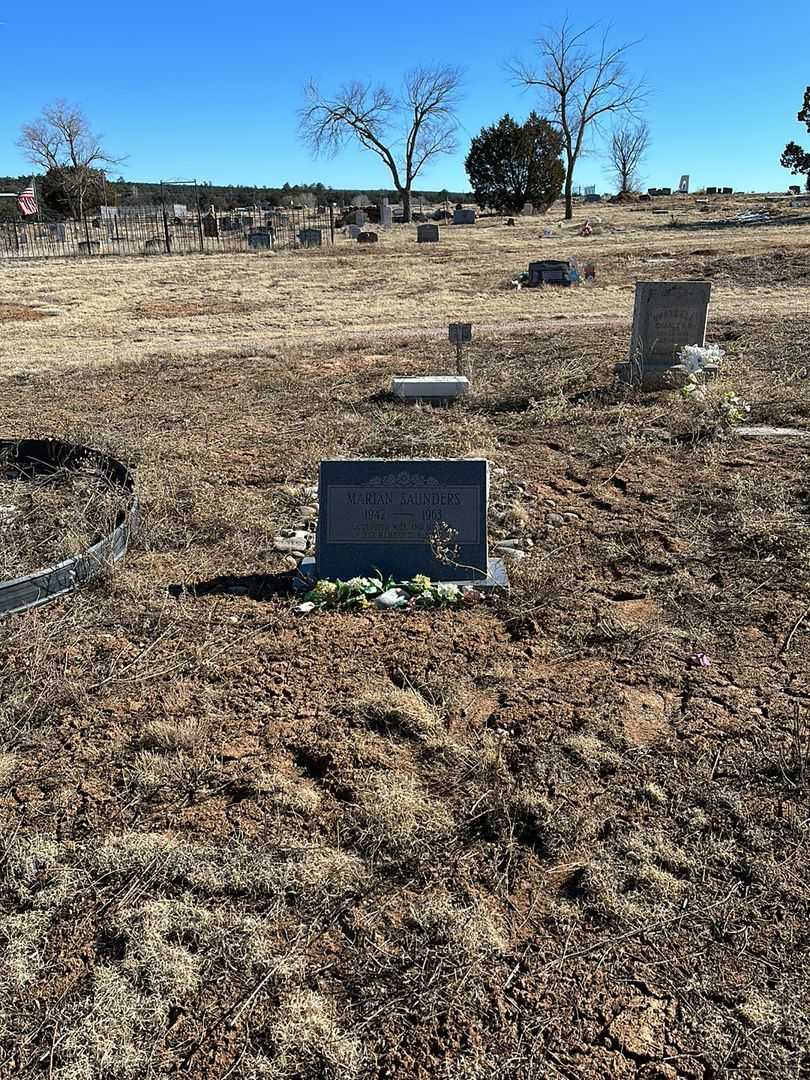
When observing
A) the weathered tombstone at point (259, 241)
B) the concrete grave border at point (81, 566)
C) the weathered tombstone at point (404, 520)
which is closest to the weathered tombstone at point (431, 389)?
the concrete grave border at point (81, 566)

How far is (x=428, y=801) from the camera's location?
2773 mm

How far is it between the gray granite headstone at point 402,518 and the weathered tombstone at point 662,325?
520cm

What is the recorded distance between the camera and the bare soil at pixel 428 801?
2.01 m

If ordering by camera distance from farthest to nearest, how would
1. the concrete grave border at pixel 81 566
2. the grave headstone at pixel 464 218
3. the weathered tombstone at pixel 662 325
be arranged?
the grave headstone at pixel 464 218 → the weathered tombstone at pixel 662 325 → the concrete grave border at pixel 81 566

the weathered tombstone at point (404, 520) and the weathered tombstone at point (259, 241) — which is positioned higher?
the weathered tombstone at point (259, 241)

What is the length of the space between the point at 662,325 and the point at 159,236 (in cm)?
3526

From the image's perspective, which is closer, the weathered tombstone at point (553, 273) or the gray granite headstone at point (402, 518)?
the gray granite headstone at point (402, 518)

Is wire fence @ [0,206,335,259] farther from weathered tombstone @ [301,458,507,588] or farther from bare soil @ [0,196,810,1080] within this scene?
weathered tombstone @ [301,458,507,588]

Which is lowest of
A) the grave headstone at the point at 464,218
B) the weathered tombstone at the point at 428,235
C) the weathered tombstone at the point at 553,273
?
the weathered tombstone at the point at 553,273

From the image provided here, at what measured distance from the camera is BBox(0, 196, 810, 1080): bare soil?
2.01m

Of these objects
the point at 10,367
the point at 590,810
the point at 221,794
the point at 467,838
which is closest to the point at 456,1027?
the point at 467,838

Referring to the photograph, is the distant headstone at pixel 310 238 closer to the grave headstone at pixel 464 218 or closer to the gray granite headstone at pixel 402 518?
the grave headstone at pixel 464 218

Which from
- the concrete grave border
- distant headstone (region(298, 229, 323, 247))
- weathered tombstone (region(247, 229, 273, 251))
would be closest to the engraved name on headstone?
the concrete grave border

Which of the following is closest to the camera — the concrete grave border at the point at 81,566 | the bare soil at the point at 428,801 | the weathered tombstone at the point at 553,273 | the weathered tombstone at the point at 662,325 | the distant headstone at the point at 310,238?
the bare soil at the point at 428,801
